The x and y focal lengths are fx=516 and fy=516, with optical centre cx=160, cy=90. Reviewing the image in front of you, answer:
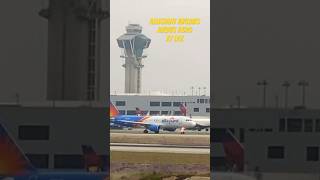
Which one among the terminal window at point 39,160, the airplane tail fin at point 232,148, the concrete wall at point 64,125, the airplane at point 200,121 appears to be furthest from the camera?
the terminal window at point 39,160

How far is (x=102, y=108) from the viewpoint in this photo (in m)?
4.57

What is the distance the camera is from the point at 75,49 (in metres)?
4.61

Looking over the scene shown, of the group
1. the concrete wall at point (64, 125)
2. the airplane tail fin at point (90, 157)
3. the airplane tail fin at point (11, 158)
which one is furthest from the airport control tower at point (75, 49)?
the airplane tail fin at point (11, 158)

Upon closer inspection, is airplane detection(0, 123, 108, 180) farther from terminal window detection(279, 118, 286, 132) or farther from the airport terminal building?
terminal window detection(279, 118, 286, 132)

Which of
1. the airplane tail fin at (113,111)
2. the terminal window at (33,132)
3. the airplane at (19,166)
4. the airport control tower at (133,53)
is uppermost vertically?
the airport control tower at (133,53)

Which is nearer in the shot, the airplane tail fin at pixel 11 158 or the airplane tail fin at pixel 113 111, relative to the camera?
the airplane tail fin at pixel 113 111

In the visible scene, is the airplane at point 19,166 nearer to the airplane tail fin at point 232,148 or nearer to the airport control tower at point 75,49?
the airport control tower at point 75,49

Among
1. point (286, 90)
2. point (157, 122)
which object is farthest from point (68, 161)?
point (286, 90)

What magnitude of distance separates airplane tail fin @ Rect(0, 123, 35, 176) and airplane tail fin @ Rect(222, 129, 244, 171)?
5.80 feet

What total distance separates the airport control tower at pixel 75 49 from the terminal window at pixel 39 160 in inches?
21.5

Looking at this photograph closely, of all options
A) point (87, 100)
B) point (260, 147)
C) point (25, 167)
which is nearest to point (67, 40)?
point (87, 100)

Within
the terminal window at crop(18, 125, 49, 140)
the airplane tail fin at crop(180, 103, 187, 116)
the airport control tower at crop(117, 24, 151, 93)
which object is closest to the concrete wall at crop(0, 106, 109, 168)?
the terminal window at crop(18, 125, 49, 140)

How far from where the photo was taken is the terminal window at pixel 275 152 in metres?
4.46

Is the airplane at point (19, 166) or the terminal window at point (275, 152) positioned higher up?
the terminal window at point (275, 152)
